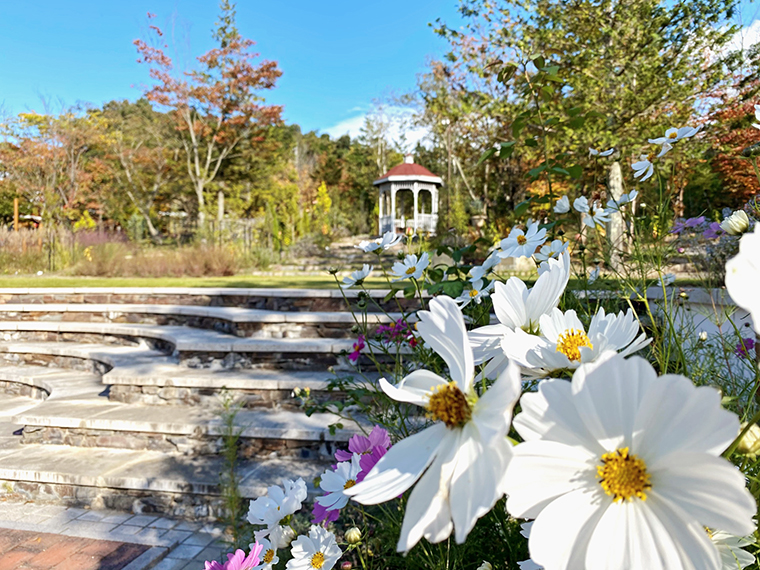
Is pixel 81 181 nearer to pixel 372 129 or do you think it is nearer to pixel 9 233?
pixel 9 233

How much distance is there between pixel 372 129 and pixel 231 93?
1015 centimetres

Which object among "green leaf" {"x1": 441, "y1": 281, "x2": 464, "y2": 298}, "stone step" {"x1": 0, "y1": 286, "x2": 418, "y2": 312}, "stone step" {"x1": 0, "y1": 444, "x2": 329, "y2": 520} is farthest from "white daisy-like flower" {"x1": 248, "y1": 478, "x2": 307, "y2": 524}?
"stone step" {"x1": 0, "y1": 286, "x2": 418, "y2": 312}

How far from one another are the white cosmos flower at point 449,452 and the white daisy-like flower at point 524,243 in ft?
1.75

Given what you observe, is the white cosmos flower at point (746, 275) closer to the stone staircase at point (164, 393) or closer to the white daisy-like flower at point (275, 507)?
the white daisy-like flower at point (275, 507)

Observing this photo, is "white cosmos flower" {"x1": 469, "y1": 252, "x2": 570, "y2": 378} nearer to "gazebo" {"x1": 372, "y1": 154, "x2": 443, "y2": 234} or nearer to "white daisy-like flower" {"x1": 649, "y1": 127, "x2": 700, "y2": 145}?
"white daisy-like flower" {"x1": 649, "y1": 127, "x2": 700, "y2": 145}

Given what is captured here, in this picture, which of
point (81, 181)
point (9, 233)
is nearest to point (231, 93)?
point (81, 181)

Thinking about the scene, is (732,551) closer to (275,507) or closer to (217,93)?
(275,507)

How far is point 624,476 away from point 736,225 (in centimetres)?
43

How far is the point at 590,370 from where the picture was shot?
0.25 metres

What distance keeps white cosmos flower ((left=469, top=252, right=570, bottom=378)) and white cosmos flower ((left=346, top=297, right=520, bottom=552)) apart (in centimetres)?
7

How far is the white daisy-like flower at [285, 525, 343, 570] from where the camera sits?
22.9 inches

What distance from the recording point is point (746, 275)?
0.22 meters

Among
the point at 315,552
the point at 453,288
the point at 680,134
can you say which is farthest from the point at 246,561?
the point at 680,134

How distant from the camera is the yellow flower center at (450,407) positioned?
315 millimetres
